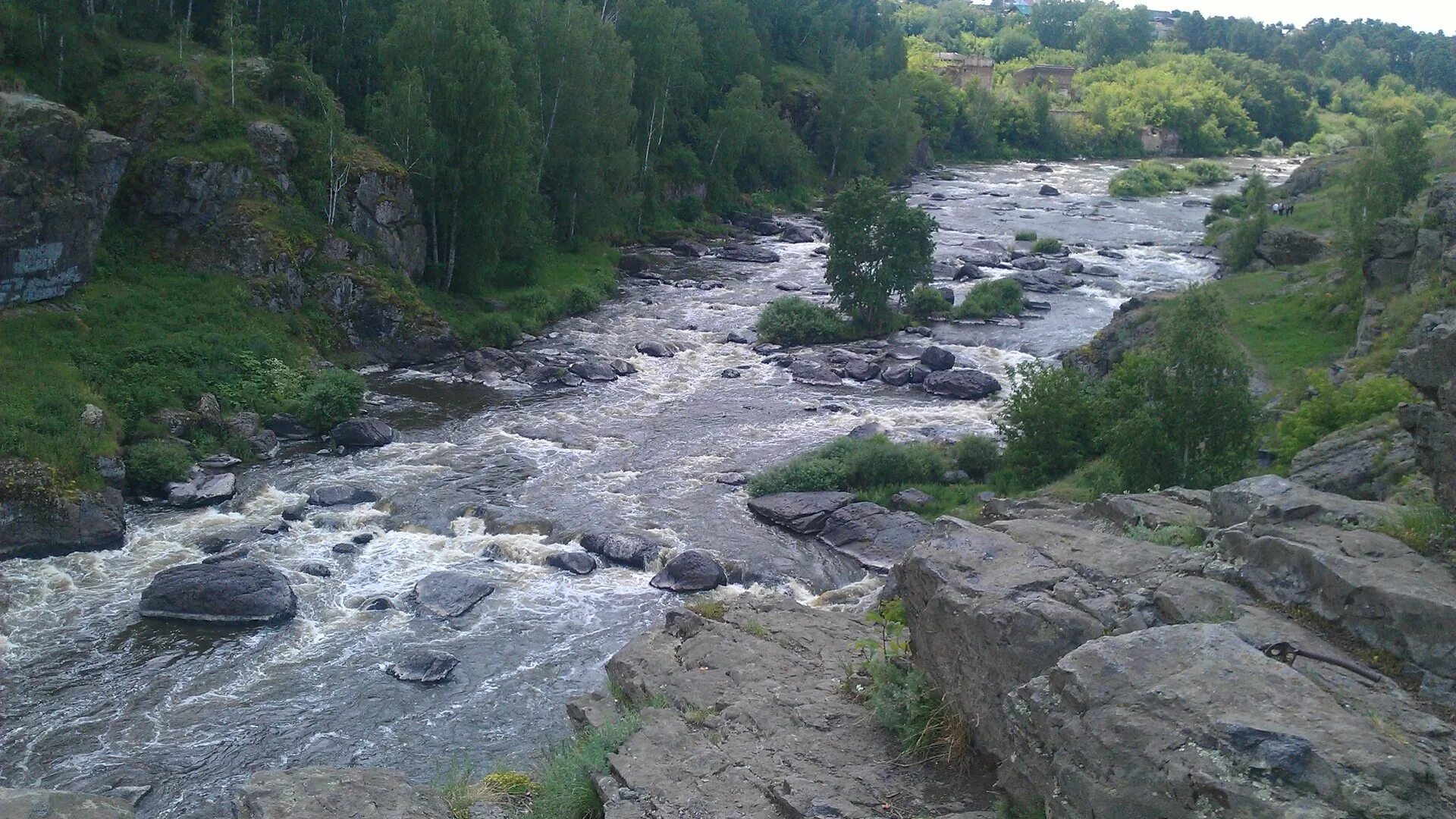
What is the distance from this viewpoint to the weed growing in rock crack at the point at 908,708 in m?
13.3

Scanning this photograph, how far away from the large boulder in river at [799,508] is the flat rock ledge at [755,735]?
11.1m

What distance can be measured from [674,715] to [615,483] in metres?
18.2

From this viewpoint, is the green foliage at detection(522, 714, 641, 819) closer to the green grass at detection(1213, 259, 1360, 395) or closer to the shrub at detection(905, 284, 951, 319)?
the green grass at detection(1213, 259, 1360, 395)

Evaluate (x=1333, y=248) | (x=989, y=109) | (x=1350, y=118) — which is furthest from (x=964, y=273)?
(x=1350, y=118)

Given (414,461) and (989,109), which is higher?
(989,109)

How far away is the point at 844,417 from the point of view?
4066 cm

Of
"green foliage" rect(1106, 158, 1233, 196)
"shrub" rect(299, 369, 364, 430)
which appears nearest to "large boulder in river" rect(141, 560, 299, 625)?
"shrub" rect(299, 369, 364, 430)

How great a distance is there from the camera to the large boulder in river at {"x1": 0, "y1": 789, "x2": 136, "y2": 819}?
40.8 feet

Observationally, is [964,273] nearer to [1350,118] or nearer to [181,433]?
[181,433]

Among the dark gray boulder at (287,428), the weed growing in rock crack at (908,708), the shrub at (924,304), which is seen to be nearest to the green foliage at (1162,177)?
the shrub at (924,304)

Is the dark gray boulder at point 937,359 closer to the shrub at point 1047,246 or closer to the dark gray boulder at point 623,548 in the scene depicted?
the dark gray boulder at point 623,548

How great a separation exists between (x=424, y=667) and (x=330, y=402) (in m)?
16.5

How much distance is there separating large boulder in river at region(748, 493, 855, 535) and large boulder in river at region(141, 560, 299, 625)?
12482 millimetres

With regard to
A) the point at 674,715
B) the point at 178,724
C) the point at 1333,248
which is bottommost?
the point at 178,724
